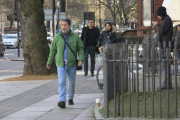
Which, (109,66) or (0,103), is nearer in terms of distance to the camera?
(109,66)

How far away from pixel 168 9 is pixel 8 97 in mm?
8761

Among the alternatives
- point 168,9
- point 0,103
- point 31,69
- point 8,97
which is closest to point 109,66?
point 0,103

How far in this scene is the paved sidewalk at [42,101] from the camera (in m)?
8.60

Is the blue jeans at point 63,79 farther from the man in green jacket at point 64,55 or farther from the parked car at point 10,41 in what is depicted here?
the parked car at point 10,41

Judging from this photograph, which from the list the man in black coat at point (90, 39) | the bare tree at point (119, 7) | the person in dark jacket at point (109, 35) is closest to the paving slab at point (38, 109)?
the person in dark jacket at point (109, 35)

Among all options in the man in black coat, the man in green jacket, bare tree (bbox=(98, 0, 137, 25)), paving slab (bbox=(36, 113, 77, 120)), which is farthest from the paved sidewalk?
bare tree (bbox=(98, 0, 137, 25))

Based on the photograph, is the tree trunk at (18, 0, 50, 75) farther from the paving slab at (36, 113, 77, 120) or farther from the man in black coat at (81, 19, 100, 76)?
the paving slab at (36, 113, 77, 120)

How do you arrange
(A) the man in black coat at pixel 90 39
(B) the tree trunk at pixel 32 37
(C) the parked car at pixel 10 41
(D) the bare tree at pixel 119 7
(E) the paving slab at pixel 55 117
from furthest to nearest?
1. (D) the bare tree at pixel 119 7
2. (C) the parked car at pixel 10 41
3. (B) the tree trunk at pixel 32 37
4. (A) the man in black coat at pixel 90 39
5. (E) the paving slab at pixel 55 117

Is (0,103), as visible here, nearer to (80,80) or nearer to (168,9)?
(80,80)

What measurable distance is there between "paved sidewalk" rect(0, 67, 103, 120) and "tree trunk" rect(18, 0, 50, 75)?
5.66ft

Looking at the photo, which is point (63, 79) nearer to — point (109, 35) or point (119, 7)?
point (109, 35)

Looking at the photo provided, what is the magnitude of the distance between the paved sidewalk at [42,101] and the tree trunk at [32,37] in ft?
5.66

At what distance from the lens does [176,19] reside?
745 inches

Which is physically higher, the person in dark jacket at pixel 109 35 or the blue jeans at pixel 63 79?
the person in dark jacket at pixel 109 35
